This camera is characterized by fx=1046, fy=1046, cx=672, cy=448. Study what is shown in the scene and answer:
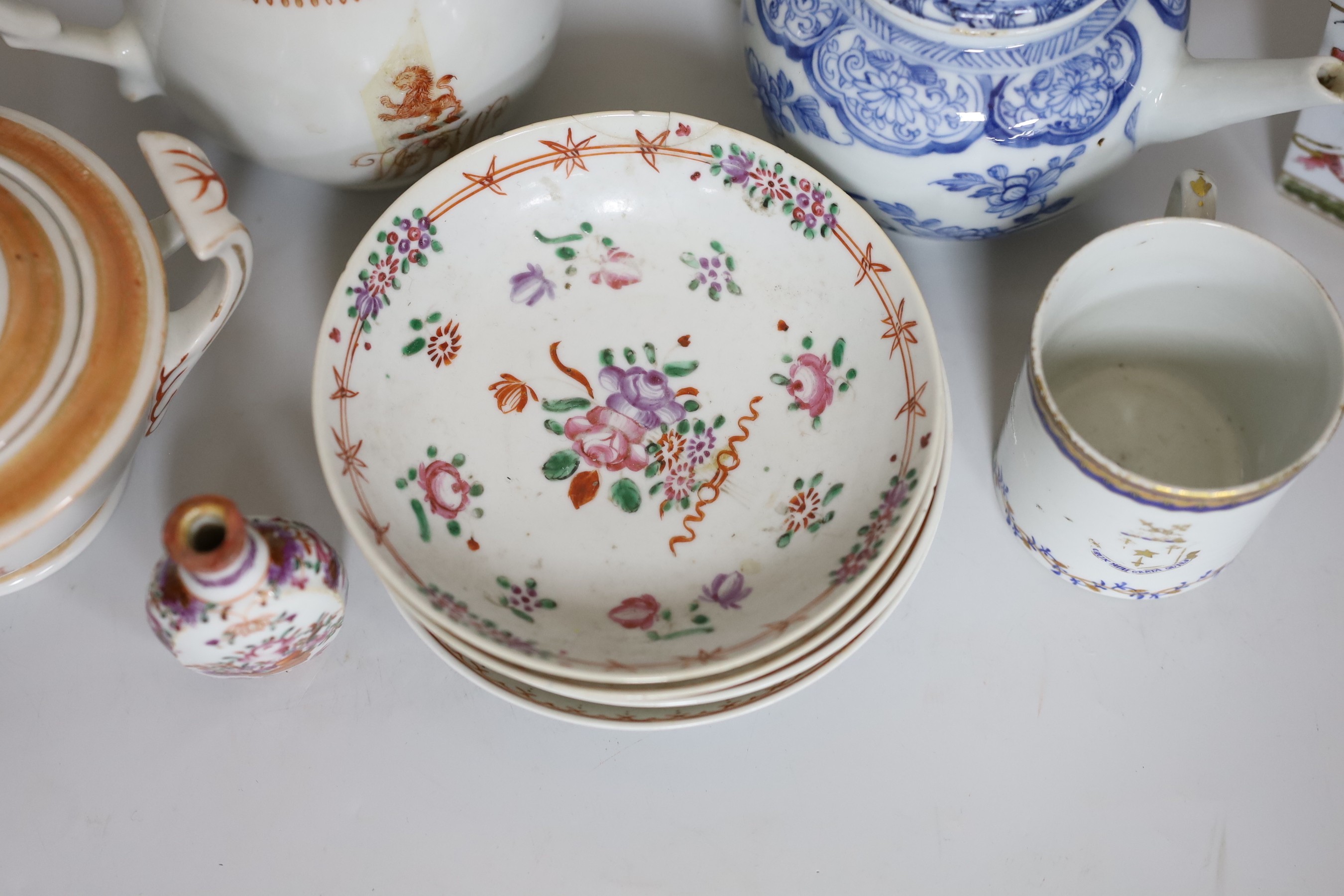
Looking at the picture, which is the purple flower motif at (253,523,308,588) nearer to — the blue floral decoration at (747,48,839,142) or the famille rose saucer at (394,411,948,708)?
the famille rose saucer at (394,411,948,708)

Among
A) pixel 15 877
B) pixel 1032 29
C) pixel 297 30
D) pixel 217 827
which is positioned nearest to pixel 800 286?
pixel 1032 29

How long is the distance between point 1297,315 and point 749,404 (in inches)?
12.7

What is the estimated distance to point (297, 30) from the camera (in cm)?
59

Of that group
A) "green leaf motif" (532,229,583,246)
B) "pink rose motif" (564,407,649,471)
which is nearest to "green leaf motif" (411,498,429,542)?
"pink rose motif" (564,407,649,471)

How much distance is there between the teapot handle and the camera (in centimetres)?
60

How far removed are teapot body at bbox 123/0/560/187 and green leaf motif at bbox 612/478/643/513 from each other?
263 millimetres

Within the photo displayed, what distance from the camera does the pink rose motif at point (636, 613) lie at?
63 cm

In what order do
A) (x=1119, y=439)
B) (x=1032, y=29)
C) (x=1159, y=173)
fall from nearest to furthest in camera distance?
(x=1032, y=29), (x=1119, y=439), (x=1159, y=173)

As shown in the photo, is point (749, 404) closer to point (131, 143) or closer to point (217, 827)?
point (217, 827)

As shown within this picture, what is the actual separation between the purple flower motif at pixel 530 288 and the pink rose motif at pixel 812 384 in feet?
0.58

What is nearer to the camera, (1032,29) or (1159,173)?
(1032,29)

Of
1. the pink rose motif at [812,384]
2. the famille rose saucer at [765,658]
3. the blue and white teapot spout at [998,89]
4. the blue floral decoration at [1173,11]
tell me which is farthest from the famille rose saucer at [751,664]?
the blue floral decoration at [1173,11]

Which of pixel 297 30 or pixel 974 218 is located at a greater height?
pixel 297 30

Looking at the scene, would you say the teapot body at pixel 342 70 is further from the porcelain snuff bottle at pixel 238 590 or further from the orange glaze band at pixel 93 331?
the porcelain snuff bottle at pixel 238 590
